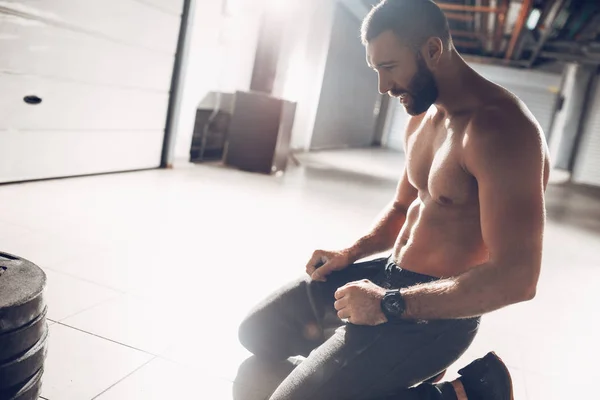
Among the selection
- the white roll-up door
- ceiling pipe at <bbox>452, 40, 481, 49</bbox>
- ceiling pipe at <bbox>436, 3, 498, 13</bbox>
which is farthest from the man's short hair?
the white roll-up door

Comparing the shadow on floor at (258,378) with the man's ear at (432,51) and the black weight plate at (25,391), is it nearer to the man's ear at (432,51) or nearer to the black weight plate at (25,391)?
the black weight plate at (25,391)

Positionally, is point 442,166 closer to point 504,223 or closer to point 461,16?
point 504,223

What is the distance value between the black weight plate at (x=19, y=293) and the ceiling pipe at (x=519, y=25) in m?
7.98

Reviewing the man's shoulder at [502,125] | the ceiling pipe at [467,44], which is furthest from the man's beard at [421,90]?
the ceiling pipe at [467,44]

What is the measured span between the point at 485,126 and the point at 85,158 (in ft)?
11.4

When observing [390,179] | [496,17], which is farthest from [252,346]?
[496,17]

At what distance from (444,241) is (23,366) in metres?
1.00

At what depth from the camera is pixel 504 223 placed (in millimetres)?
1097

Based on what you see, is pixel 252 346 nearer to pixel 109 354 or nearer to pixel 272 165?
pixel 109 354

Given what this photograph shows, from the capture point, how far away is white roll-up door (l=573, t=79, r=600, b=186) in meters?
11.8

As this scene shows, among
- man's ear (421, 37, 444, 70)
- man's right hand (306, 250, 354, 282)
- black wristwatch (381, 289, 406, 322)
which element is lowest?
man's right hand (306, 250, 354, 282)

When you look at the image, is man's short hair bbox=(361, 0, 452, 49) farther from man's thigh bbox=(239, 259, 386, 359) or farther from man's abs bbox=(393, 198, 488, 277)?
man's thigh bbox=(239, 259, 386, 359)

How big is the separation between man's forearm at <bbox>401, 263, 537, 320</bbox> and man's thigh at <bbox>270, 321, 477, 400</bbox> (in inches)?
3.9

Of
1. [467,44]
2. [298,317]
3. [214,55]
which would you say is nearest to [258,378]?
[298,317]
